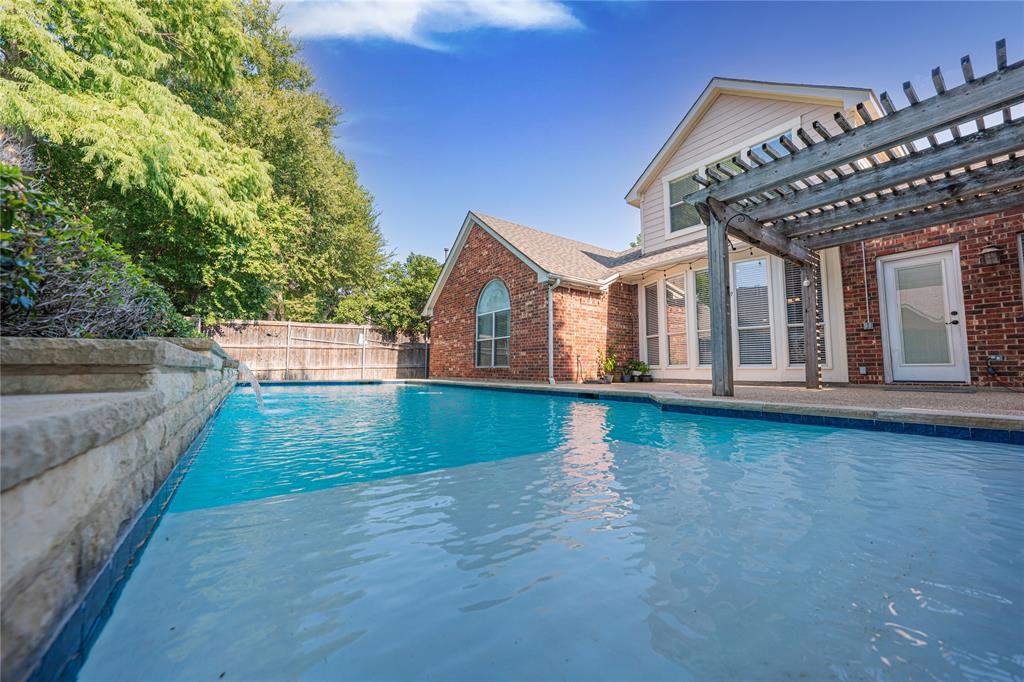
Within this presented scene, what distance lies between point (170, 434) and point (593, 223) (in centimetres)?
1647

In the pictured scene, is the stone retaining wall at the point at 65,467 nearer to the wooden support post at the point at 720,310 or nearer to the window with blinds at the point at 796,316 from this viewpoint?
the wooden support post at the point at 720,310

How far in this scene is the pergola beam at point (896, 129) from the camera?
3.54 meters

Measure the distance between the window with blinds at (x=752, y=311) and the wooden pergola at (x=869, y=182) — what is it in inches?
32.0

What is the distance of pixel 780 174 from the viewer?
5016mm

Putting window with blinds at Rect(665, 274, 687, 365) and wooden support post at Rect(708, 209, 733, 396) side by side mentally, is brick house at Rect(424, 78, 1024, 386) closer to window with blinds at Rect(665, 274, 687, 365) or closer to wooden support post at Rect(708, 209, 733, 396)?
window with blinds at Rect(665, 274, 687, 365)

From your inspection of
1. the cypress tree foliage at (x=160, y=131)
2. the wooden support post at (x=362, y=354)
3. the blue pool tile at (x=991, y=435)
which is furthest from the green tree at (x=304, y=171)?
the blue pool tile at (x=991, y=435)

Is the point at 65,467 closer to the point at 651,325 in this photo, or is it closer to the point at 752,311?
the point at 752,311

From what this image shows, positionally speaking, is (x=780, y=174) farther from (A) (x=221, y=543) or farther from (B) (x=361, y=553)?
(A) (x=221, y=543)

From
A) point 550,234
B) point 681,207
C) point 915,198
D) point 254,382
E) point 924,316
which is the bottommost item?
point 254,382

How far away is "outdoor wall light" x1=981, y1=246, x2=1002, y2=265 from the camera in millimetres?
5891

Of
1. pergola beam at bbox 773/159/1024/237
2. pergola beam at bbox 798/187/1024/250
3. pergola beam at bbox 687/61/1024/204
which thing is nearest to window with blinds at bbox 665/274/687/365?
pergola beam at bbox 798/187/1024/250

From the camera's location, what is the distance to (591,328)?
32.9 feet

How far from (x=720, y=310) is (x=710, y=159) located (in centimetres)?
513

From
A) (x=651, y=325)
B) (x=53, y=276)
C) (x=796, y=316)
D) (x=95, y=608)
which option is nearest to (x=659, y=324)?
(x=651, y=325)
